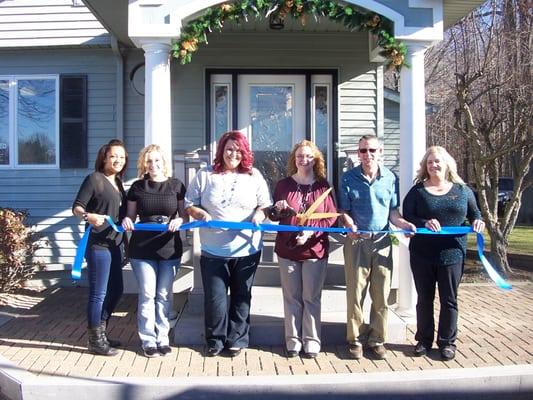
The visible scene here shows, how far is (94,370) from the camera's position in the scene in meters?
4.38

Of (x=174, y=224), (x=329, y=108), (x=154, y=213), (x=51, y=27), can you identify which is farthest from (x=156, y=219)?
(x=51, y=27)

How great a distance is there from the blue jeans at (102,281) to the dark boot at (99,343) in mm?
56

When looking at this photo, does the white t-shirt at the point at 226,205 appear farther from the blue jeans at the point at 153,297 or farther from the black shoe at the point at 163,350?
the black shoe at the point at 163,350

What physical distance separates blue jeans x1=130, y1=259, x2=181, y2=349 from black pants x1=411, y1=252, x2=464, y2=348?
79.8 inches

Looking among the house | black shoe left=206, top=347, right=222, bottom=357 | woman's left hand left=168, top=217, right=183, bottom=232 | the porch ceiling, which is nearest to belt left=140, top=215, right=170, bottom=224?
woman's left hand left=168, top=217, right=183, bottom=232

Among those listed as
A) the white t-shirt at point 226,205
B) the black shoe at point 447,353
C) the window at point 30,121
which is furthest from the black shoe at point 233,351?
the window at point 30,121

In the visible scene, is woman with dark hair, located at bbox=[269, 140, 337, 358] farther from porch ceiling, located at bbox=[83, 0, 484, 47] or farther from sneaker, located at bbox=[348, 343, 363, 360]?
porch ceiling, located at bbox=[83, 0, 484, 47]

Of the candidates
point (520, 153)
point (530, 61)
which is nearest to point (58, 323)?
point (520, 153)

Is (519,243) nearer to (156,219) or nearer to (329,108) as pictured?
(329,108)

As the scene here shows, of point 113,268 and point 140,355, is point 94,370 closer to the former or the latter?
point 140,355

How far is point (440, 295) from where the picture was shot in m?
4.59

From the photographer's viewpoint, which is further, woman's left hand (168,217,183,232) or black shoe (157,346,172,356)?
black shoe (157,346,172,356)

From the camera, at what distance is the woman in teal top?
178 inches

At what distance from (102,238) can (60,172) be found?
13.7 ft
